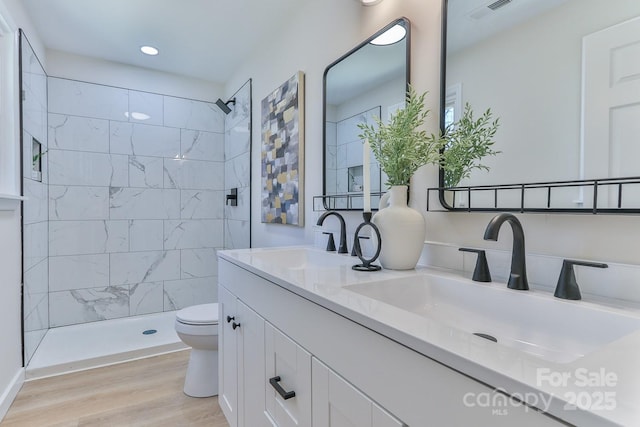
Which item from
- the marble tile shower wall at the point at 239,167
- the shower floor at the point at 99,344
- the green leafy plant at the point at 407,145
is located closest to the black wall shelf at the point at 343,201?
the green leafy plant at the point at 407,145

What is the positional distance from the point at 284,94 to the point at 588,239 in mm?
1843

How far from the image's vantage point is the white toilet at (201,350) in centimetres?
192

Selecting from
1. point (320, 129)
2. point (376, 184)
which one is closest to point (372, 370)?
point (376, 184)

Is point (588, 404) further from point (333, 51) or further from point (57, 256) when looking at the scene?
point (57, 256)

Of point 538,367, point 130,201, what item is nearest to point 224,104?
point 130,201

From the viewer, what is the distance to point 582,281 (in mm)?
786

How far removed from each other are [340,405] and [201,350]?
1563 mm

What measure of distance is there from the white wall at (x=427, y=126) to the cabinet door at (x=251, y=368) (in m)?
0.67

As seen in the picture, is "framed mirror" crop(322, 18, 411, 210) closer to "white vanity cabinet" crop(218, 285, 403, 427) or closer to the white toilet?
"white vanity cabinet" crop(218, 285, 403, 427)

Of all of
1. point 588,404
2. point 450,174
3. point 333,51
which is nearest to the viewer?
point 588,404

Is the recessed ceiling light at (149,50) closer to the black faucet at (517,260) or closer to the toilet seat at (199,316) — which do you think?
the toilet seat at (199,316)

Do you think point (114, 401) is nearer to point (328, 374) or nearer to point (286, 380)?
point (286, 380)

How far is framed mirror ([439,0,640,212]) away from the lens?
74cm

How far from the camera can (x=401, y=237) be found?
3.53ft
